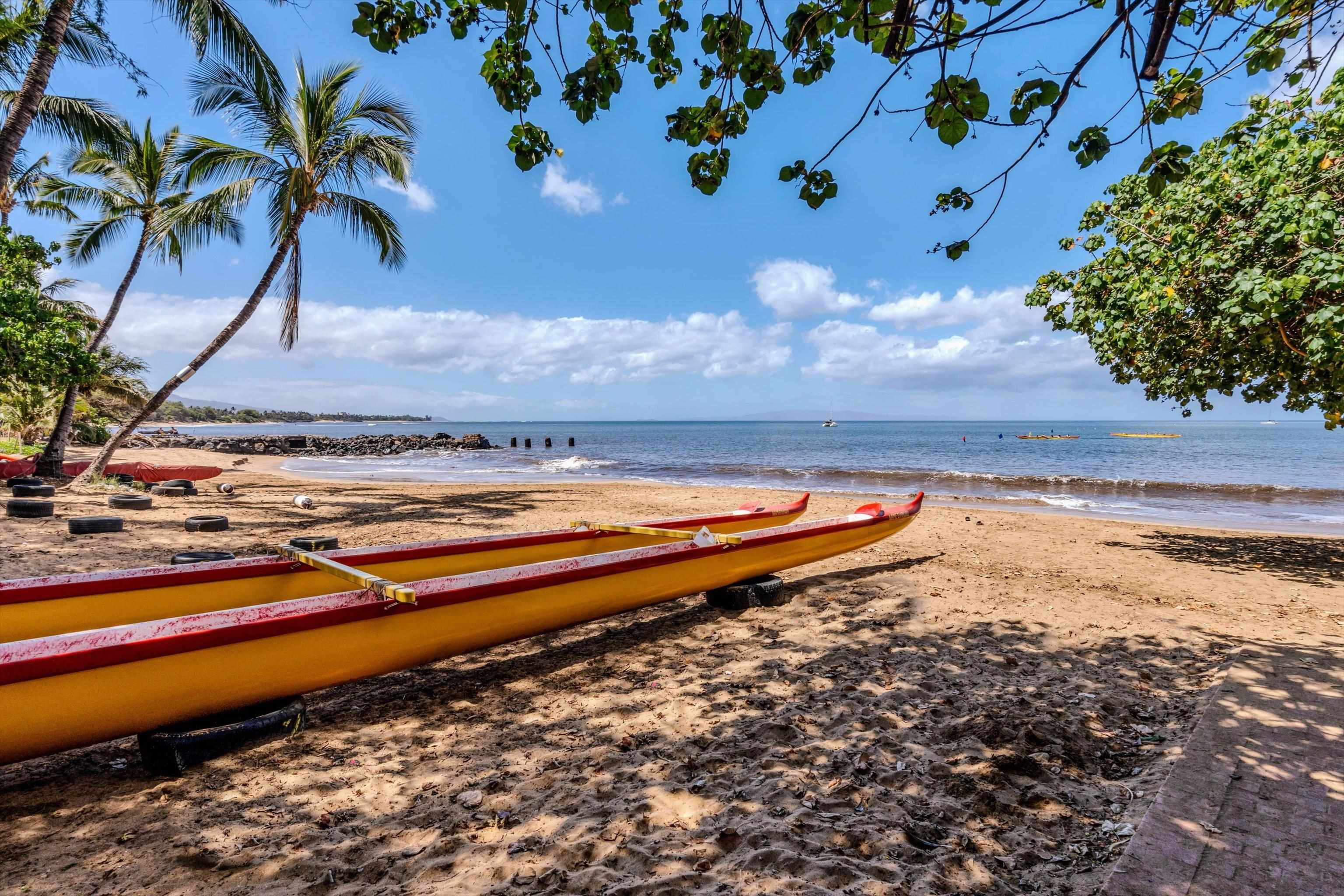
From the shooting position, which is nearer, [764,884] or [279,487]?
[764,884]

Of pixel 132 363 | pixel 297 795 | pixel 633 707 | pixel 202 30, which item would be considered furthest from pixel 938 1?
pixel 132 363

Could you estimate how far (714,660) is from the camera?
3639 millimetres

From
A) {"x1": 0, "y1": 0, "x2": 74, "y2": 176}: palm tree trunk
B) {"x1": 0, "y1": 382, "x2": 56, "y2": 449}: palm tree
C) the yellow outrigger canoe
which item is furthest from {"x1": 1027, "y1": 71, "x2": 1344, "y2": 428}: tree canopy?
{"x1": 0, "y1": 382, "x2": 56, "y2": 449}: palm tree

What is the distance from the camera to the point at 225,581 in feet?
10.5

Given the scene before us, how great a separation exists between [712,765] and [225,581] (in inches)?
118

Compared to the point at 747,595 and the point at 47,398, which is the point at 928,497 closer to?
the point at 747,595

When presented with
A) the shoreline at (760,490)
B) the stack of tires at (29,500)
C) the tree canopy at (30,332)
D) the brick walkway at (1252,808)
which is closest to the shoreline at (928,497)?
the shoreline at (760,490)

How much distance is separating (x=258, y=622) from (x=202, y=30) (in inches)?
442

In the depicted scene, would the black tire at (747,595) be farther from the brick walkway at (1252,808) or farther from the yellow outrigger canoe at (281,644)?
the brick walkway at (1252,808)

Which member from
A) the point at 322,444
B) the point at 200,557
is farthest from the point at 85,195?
the point at 322,444

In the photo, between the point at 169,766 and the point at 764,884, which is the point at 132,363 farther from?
the point at 764,884

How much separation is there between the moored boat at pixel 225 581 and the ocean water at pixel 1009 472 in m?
12.4

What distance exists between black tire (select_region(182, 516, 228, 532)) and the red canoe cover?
6.66 meters

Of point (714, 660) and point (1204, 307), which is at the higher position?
point (1204, 307)
